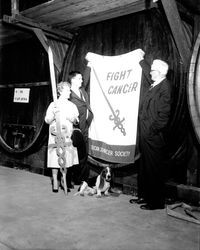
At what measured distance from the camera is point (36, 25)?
179 inches

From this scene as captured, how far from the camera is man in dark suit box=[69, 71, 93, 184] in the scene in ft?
13.2

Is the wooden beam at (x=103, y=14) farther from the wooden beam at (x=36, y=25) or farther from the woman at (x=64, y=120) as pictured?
the woman at (x=64, y=120)

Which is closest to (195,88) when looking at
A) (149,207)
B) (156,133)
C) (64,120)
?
(156,133)

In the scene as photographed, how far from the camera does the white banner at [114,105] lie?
3.72 meters

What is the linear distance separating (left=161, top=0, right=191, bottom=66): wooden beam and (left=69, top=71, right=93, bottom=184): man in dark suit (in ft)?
4.36

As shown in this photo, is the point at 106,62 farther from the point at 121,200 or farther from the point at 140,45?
the point at 121,200

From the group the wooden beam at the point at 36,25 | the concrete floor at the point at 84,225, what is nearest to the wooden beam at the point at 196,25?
the concrete floor at the point at 84,225

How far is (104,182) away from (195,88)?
157 cm

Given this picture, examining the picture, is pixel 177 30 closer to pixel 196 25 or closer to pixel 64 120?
pixel 196 25

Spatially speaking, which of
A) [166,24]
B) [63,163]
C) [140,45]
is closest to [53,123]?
[63,163]

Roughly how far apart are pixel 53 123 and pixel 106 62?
102 cm

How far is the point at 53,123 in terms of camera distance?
13.0ft

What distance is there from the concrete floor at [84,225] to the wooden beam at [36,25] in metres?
2.32

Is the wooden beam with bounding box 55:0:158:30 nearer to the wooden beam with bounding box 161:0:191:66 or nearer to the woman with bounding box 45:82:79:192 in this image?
the wooden beam with bounding box 161:0:191:66
